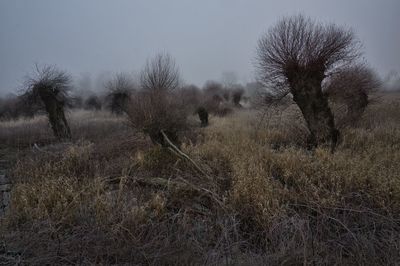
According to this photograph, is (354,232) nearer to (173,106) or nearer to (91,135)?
(173,106)

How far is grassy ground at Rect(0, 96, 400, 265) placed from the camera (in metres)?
4.57

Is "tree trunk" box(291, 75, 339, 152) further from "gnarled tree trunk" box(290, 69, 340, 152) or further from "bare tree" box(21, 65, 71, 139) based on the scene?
"bare tree" box(21, 65, 71, 139)

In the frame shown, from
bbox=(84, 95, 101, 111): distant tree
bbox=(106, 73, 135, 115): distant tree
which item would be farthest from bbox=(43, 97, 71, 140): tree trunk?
bbox=(84, 95, 101, 111): distant tree

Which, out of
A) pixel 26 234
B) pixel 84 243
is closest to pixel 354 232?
pixel 84 243

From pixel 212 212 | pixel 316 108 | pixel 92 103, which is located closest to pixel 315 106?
pixel 316 108

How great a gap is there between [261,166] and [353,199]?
81.2 inches

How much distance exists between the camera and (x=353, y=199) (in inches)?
245

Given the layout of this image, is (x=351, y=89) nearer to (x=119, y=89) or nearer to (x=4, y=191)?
(x=4, y=191)

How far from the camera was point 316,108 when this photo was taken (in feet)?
36.6

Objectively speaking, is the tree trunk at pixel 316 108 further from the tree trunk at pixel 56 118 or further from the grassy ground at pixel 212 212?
the tree trunk at pixel 56 118

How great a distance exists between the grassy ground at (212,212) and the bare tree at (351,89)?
3.61 meters

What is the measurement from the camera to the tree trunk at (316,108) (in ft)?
36.1

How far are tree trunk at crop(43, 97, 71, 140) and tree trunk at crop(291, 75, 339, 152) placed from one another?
1262 cm

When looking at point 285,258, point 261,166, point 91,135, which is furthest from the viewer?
point 91,135
